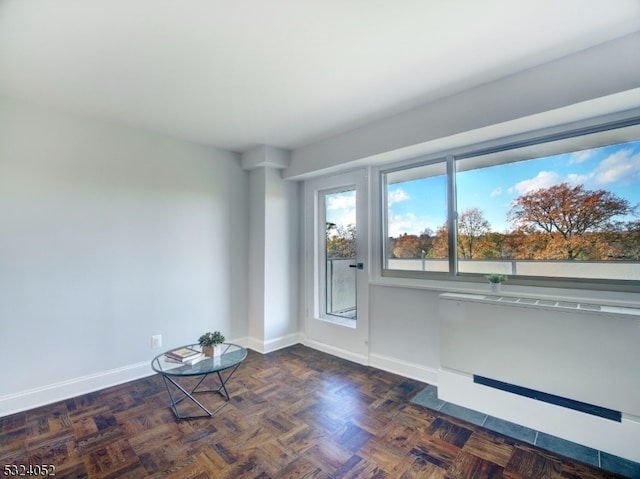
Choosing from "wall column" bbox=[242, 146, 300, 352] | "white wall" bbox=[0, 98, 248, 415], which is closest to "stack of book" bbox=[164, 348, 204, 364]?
"white wall" bbox=[0, 98, 248, 415]

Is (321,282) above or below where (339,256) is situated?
below

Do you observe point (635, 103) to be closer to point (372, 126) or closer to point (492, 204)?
point (492, 204)

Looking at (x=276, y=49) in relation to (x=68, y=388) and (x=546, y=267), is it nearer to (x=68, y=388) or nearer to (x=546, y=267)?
(x=546, y=267)

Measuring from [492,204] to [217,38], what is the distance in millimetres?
2385

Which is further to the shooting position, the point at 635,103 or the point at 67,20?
the point at 635,103

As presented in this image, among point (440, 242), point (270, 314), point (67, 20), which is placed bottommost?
point (270, 314)

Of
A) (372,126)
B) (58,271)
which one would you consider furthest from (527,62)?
(58,271)

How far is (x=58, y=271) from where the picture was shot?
259cm

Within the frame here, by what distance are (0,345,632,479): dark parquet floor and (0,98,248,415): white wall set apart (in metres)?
0.38

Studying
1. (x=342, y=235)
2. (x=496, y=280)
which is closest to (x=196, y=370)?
(x=342, y=235)

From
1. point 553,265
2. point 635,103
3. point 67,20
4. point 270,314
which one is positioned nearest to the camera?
point 67,20

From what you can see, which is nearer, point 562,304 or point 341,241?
point 562,304

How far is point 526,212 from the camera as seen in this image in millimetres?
2459

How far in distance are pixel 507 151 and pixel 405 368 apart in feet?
7.04
